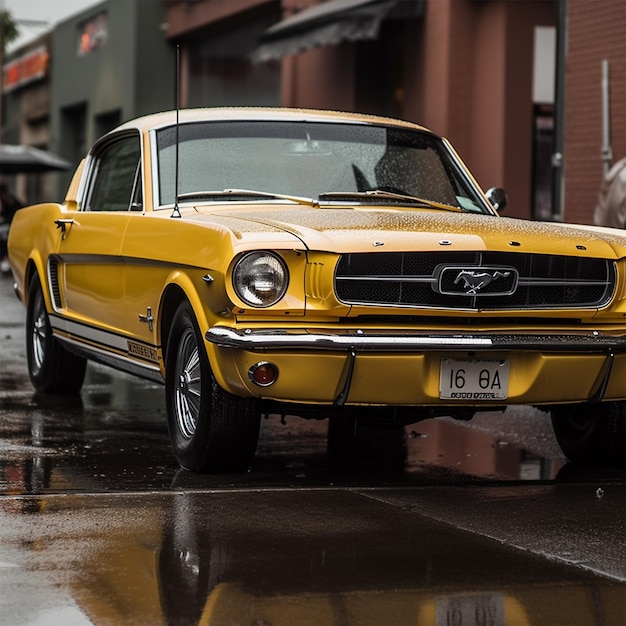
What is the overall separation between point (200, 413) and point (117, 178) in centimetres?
223

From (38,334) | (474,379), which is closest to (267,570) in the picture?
(474,379)

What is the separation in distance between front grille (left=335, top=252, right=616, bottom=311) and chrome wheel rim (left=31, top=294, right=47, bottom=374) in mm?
3490

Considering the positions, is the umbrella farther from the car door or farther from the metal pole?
the car door

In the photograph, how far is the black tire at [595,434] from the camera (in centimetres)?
698

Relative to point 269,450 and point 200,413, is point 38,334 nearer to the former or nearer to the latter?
point 269,450

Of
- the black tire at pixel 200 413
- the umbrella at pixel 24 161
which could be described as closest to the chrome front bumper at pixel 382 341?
the black tire at pixel 200 413

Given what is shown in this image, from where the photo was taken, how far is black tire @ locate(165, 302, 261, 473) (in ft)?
20.6

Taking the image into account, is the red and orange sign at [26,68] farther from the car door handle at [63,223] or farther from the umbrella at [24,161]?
the car door handle at [63,223]

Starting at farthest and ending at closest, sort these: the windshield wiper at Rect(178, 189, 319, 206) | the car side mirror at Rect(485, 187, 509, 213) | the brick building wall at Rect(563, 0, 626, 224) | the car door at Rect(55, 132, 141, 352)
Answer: the brick building wall at Rect(563, 0, 626, 224) → the car side mirror at Rect(485, 187, 509, 213) → the car door at Rect(55, 132, 141, 352) → the windshield wiper at Rect(178, 189, 319, 206)

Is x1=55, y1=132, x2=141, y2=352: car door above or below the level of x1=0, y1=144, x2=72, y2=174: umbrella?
below

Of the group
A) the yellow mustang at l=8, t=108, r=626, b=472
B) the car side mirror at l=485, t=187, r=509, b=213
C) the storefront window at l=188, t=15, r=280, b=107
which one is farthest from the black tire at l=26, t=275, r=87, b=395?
the storefront window at l=188, t=15, r=280, b=107

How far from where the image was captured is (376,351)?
599 centimetres

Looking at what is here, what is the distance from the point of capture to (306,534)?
529 centimetres

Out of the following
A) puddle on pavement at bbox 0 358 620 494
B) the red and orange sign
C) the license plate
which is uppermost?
the red and orange sign
